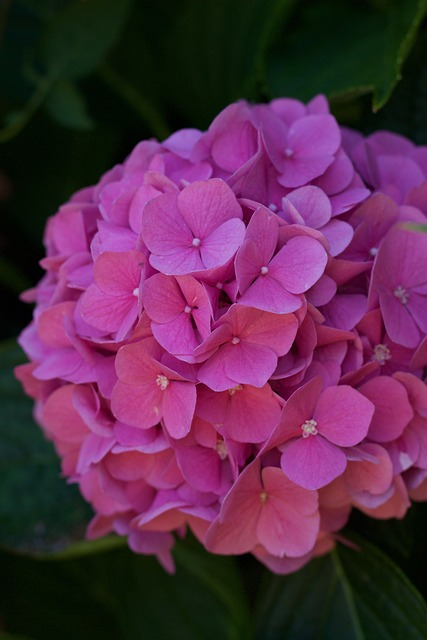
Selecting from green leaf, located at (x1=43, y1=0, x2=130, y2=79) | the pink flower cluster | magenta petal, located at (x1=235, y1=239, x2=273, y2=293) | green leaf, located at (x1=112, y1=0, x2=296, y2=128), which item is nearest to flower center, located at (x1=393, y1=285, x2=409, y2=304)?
the pink flower cluster

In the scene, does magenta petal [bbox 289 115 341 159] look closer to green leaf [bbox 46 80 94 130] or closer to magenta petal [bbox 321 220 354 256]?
magenta petal [bbox 321 220 354 256]

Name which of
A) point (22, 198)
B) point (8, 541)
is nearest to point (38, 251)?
point (22, 198)

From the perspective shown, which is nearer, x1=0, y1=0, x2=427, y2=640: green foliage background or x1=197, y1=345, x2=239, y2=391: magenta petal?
x1=197, y1=345, x2=239, y2=391: magenta petal

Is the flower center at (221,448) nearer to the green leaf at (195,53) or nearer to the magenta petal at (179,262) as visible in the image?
the magenta petal at (179,262)

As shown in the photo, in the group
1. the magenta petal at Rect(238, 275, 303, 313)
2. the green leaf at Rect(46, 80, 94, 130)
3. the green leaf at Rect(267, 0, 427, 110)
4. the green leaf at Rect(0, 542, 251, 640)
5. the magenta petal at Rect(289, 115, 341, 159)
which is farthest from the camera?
the green leaf at Rect(0, 542, 251, 640)

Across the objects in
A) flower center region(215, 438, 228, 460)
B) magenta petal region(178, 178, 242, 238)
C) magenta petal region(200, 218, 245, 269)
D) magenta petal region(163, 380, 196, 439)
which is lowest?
flower center region(215, 438, 228, 460)

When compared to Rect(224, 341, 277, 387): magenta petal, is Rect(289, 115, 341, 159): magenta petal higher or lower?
higher

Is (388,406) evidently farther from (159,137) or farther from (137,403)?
(159,137)

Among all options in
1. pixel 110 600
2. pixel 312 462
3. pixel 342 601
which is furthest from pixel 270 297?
pixel 110 600
